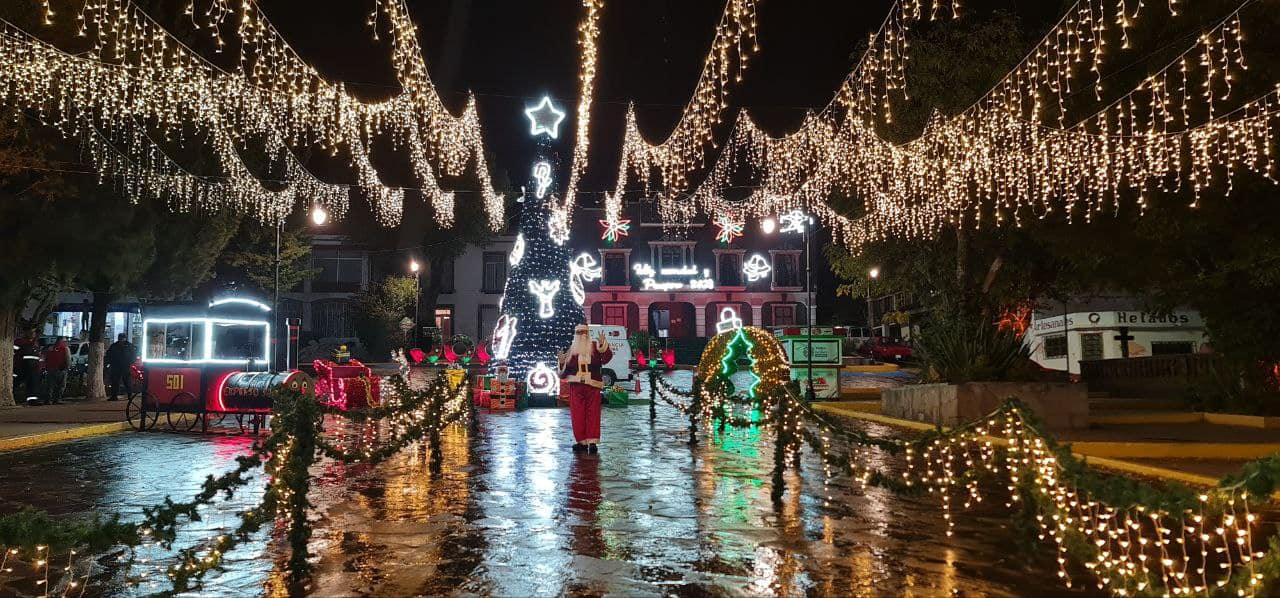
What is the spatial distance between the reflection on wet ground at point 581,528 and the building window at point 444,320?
45.3 m

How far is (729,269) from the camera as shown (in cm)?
5775

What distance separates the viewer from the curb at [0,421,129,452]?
13508mm

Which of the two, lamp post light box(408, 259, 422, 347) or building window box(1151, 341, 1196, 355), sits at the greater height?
lamp post light box(408, 259, 422, 347)

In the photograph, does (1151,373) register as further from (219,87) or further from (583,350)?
(219,87)

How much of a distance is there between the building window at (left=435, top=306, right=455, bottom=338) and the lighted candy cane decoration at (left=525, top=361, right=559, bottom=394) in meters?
37.2

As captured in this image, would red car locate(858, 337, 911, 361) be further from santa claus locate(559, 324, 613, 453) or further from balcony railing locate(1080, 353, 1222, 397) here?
santa claus locate(559, 324, 613, 453)

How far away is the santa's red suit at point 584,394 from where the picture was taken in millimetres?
12164

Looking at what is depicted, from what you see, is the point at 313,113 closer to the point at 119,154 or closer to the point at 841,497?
the point at 119,154


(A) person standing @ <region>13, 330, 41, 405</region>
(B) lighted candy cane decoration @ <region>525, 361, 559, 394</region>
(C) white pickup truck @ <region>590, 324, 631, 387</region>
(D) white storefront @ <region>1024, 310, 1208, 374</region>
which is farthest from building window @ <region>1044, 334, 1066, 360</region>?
(A) person standing @ <region>13, 330, 41, 405</region>

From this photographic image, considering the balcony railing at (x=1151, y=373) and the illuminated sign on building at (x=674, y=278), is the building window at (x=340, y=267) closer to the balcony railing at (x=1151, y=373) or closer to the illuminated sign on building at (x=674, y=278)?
the illuminated sign on building at (x=674, y=278)

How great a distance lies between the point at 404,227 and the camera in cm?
5703

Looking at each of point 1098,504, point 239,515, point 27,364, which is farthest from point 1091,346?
point 27,364

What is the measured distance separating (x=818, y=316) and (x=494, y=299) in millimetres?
23663

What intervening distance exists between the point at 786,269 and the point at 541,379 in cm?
3880
